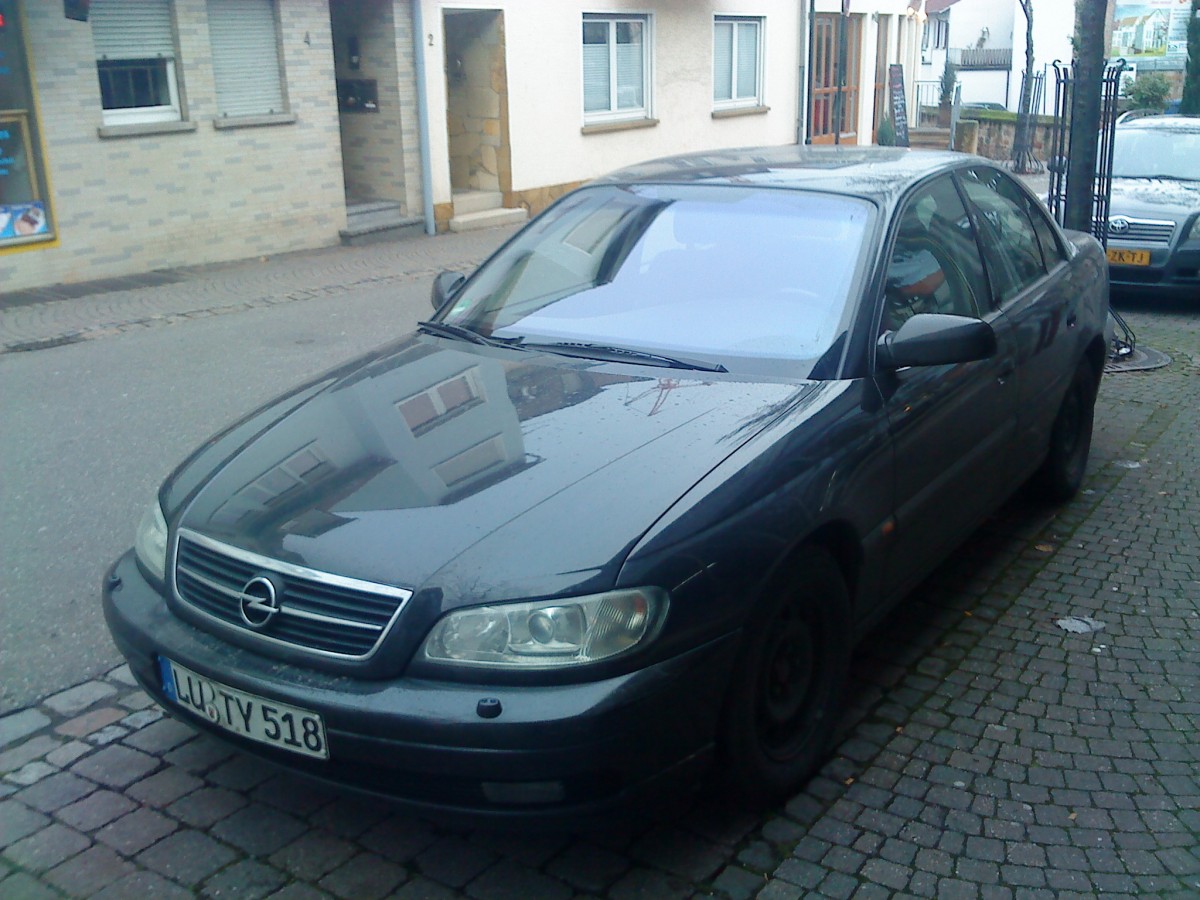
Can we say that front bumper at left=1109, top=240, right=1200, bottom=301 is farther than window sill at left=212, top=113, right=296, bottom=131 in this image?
No

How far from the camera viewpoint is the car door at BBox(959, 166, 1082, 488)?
4.93m

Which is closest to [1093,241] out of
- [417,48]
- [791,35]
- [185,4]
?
[185,4]

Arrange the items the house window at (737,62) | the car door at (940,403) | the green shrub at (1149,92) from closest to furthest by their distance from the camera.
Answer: the car door at (940,403) → the house window at (737,62) → the green shrub at (1149,92)

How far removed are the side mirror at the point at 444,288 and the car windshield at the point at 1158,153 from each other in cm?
922

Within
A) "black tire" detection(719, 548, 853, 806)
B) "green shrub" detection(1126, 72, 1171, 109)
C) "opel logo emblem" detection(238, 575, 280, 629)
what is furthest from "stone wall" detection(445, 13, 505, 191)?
"green shrub" detection(1126, 72, 1171, 109)

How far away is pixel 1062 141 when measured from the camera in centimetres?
1083

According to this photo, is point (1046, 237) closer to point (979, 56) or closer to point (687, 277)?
point (687, 277)

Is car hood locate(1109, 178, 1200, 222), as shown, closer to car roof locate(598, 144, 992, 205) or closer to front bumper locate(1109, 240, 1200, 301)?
front bumper locate(1109, 240, 1200, 301)

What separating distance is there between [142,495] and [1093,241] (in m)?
5.07

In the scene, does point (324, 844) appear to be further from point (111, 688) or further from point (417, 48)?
point (417, 48)

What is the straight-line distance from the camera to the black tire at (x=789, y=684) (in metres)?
3.17

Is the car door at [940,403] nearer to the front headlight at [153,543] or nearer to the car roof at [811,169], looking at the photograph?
the car roof at [811,169]

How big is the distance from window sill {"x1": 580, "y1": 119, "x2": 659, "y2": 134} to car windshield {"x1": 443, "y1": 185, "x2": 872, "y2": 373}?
14.2 metres

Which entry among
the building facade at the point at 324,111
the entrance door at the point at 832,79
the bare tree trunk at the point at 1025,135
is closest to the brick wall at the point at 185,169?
the building facade at the point at 324,111
